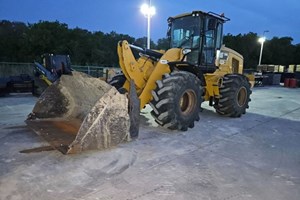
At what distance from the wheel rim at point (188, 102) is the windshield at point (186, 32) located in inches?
56.4

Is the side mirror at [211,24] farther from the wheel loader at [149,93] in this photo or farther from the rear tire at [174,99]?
the rear tire at [174,99]

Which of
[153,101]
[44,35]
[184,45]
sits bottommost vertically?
[153,101]

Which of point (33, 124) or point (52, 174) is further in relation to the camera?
point (33, 124)

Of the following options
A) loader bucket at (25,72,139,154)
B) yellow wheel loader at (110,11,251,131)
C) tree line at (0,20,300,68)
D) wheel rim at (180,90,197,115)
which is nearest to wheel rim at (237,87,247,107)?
yellow wheel loader at (110,11,251,131)

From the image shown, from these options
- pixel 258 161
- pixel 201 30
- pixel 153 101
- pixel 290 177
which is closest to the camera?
pixel 290 177

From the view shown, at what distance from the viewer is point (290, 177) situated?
340cm

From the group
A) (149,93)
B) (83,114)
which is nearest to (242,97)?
(149,93)

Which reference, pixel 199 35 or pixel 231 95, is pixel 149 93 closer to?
pixel 199 35

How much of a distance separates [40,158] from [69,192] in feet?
3.50

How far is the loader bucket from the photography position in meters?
3.72

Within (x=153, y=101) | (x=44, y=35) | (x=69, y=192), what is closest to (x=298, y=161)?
(x=153, y=101)

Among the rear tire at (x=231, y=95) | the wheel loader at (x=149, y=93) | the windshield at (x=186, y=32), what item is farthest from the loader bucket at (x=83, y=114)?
the rear tire at (x=231, y=95)

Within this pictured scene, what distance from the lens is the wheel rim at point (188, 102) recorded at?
17.9ft

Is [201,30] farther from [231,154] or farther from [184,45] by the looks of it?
[231,154]
